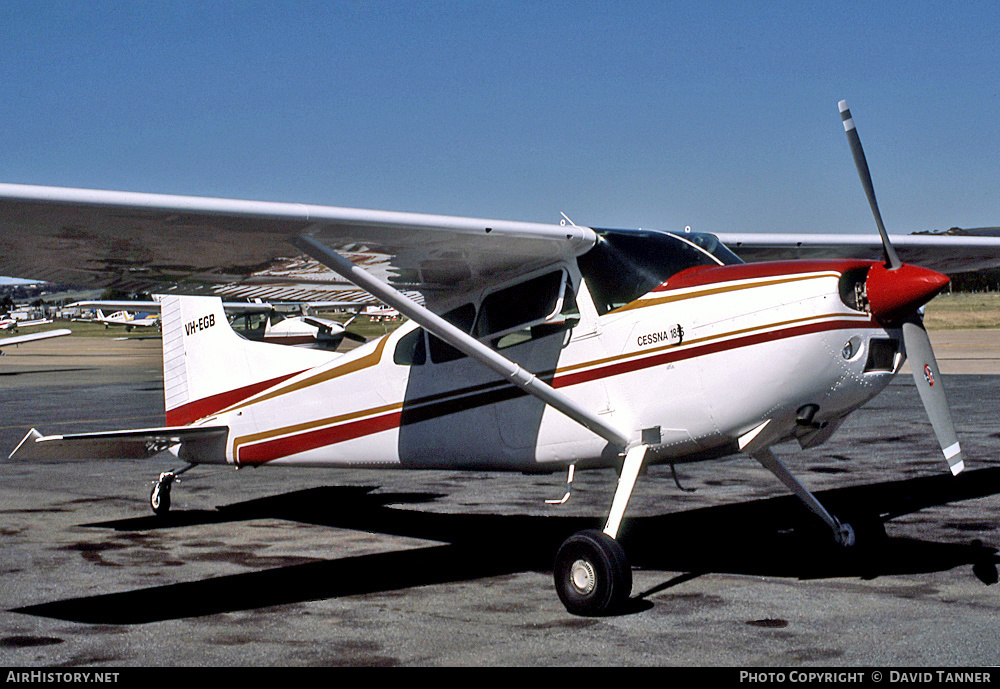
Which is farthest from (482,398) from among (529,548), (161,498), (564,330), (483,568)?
(161,498)

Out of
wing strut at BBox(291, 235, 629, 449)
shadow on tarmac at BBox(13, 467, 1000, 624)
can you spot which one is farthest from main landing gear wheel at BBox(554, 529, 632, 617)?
wing strut at BBox(291, 235, 629, 449)

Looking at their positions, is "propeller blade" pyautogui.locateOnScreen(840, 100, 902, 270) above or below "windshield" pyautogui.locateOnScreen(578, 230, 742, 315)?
above

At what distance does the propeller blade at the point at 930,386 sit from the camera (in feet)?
19.5

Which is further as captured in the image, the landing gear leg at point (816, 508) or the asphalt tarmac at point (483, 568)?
the landing gear leg at point (816, 508)

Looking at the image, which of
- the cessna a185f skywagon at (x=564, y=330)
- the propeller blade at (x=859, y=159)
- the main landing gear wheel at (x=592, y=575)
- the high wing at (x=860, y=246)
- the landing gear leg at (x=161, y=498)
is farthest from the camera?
the landing gear leg at (x=161, y=498)

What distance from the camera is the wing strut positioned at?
6418mm

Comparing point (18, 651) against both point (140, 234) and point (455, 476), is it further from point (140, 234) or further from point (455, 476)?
point (455, 476)

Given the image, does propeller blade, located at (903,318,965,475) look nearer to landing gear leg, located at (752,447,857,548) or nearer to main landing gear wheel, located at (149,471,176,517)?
landing gear leg, located at (752,447,857,548)

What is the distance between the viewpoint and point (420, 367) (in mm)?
7973

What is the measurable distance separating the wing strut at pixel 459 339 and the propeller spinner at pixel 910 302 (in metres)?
1.81

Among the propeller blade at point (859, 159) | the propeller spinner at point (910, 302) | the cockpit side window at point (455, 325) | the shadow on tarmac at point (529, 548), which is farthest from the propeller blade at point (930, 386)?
the cockpit side window at point (455, 325)

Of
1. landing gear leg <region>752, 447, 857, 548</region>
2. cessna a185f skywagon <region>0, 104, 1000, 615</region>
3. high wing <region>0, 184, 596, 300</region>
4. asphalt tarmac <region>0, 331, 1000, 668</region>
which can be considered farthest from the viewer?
landing gear leg <region>752, 447, 857, 548</region>

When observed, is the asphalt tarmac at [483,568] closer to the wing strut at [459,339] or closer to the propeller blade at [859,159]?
the wing strut at [459,339]

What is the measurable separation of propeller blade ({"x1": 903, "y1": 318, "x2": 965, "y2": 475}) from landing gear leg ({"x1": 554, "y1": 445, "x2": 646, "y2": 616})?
5.99 ft
